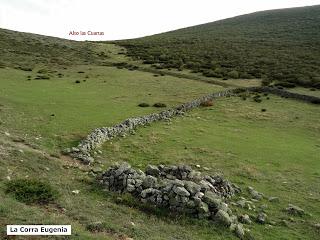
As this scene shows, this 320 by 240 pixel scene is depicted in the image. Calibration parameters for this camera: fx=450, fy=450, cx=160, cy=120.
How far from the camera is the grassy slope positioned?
16.5 metres

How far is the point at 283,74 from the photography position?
70125mm

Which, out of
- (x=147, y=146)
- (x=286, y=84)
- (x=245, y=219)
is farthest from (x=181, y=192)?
(x=286, y=84)

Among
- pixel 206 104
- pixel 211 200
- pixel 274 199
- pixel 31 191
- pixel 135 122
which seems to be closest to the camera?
pixel 31 191

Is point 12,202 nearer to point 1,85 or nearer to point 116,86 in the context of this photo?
point 1,85

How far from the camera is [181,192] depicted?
1764 cm

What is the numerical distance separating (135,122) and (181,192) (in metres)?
17.9

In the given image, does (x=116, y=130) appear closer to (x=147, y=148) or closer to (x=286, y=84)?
(x=147, y=148)

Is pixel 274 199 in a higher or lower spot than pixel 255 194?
lower

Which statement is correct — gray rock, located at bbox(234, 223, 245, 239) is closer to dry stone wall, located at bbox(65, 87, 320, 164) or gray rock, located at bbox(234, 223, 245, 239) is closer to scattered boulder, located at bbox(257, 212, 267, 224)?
scattered boulder, located at bbox(257, 212, 267, 224)

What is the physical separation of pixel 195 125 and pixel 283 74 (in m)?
36.6

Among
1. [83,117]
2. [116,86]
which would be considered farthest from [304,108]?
[83,117]

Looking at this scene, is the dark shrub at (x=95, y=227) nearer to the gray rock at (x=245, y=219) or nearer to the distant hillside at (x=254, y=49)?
the gray rock at (x=245, y=219)

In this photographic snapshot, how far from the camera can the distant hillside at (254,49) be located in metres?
73.2

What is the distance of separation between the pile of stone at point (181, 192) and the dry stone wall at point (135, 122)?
509 cm
